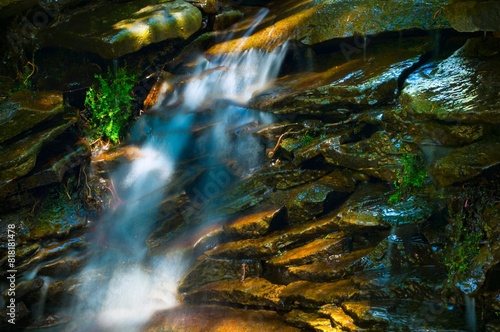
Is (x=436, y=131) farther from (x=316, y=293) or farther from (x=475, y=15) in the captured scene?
(x=316, y=293)

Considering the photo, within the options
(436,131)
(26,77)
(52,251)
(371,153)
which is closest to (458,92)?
(436,131)

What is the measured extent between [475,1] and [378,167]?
7.78 feet

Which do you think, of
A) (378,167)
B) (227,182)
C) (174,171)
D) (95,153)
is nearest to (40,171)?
(95,153)

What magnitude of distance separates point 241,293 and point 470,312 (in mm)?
2960

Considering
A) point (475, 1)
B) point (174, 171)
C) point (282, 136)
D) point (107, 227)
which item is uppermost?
point (475, 1)

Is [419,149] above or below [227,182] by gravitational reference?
Result: above

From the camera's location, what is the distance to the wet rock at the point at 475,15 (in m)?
4.43

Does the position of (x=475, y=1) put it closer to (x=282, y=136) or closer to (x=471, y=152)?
(x=471, y=152)

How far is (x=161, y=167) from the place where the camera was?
27.6 feet

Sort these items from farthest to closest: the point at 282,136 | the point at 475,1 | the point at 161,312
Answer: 1. the point at 282,136
2. the point at 161,312
3. the point at 475,1

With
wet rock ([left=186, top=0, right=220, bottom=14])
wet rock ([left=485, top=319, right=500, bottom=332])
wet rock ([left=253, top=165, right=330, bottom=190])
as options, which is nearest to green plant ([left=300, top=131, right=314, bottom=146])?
wet rock ([left=253, top=165, right=330, bottom=190])

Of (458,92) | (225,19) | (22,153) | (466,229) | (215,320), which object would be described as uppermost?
(225,19)

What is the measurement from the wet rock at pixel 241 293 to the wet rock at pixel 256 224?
68cm

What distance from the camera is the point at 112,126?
9.34 meters
